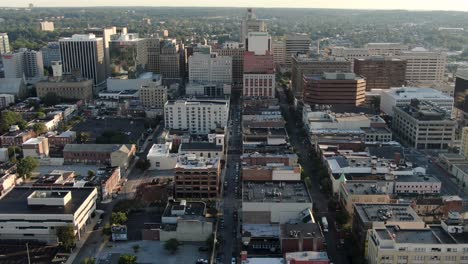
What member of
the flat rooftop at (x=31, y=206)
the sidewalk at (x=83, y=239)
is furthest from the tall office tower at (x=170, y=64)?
the sidewalk at (x=83, y=239)

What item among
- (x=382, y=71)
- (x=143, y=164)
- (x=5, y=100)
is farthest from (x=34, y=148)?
(x=382, y=71)

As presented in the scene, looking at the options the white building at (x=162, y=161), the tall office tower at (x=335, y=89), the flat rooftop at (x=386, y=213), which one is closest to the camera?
the flat rooftop at (x=386, y=213)

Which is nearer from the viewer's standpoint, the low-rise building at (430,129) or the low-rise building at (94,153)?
the low-rise building at (94,153)

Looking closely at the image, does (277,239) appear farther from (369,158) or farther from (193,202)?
(369,158)

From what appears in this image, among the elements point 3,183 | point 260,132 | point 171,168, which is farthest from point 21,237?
point 260,132

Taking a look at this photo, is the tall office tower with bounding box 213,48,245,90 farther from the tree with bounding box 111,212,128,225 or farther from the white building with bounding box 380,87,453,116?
the tree with bounding box 111,212,128,225

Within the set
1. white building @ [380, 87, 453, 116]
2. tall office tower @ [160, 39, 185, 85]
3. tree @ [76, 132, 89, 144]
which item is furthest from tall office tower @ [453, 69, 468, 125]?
tall office tower @ [160, 39, 185, 85]

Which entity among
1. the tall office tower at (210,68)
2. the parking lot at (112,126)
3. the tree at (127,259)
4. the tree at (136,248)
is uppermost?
the tall office tower at (210,68)

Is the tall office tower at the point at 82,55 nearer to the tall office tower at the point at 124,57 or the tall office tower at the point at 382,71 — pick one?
the tall office tower at the point at 124,57
